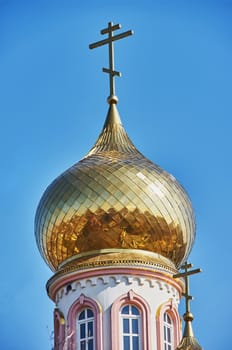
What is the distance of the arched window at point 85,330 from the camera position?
32.2 m

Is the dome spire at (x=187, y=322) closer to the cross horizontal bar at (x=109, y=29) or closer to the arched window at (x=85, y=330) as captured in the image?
the arched window at (x=85, y=330)

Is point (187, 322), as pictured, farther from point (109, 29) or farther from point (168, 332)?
point (109, 29)

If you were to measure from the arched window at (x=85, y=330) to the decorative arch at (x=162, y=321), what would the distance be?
50.6 inches

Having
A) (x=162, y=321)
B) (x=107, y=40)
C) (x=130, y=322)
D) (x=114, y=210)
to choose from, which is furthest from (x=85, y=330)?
(x=107, y=40)

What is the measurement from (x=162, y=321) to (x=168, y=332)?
1.20 feet

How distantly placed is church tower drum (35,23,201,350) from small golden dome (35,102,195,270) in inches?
0.8

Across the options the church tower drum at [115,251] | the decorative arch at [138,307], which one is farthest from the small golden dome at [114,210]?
the decorative arch at [138,307]

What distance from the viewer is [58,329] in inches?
1298

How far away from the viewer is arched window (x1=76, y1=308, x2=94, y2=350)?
1267 inches

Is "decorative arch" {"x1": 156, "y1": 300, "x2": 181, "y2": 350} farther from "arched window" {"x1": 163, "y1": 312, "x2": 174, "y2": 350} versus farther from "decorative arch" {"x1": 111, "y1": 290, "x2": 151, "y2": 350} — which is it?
"decorative arch" {"x1": 111, "y1": 290, "x2": 151, "y2": 350}

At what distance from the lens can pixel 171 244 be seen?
33.2m

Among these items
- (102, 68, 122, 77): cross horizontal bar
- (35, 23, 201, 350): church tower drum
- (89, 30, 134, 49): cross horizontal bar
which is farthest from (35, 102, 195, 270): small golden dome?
(89, 30, 134, 49): cross horizontal bar

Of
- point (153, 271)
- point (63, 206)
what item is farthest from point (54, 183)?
point (153, 271)

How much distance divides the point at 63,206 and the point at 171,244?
7.43ft
